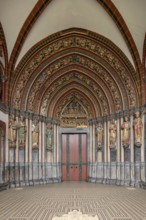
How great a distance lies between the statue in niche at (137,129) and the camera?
16859 millimetres

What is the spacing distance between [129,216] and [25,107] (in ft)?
37.4

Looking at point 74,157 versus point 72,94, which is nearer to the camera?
point 74,157

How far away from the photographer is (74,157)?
71.4 feet

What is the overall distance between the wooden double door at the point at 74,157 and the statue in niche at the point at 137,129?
17.9 feet

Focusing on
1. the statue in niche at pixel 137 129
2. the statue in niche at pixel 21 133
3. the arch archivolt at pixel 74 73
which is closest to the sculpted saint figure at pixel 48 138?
the arch archivolt at pixel 74 73

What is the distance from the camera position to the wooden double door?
21.5m

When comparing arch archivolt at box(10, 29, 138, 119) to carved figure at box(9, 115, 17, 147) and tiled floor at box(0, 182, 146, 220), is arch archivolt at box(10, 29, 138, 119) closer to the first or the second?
carved figure at box(9, 115, 17, 147)

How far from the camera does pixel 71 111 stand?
22266 millimetres

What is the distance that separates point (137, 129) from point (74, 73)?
6.22 metres

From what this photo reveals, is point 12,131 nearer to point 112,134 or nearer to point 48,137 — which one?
point 48,137

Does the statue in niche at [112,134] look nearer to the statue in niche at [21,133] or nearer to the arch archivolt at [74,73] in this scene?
the arch archivolt at [74,73]

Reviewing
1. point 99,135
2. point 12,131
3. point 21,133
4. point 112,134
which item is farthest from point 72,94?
point 12,131

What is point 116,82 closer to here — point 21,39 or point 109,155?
point 109,155

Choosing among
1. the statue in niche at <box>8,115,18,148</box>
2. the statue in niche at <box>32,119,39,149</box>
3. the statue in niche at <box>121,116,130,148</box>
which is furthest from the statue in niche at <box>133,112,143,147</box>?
the statue in niche at <box>8,115,18,148</box>
